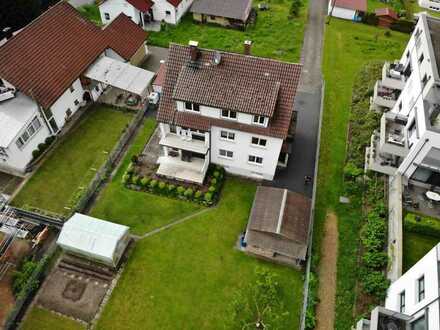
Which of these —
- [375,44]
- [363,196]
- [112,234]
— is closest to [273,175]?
[363,196]

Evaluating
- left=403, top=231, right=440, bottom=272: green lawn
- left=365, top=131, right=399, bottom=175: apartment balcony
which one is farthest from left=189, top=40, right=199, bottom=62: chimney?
left=403, top=231, right=440, bottom=272: green lawn

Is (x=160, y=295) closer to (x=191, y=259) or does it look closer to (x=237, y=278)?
(x=191, y=259)

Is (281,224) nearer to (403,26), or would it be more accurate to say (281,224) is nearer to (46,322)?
(46,322)

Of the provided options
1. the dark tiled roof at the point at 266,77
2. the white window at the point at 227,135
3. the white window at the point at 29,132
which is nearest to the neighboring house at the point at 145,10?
the white window at the point at 29,132

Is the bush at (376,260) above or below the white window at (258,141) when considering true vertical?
below

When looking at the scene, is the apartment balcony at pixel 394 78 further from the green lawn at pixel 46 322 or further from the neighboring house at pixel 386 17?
the green lawn at pixel 46 322

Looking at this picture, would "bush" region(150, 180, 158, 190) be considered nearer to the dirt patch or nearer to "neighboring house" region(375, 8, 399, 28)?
the dirt patch

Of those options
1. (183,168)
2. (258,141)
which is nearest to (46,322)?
(183,168)
